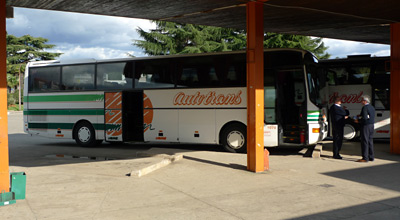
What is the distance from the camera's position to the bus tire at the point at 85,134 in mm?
15641

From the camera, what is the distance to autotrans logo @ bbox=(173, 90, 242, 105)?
13.1 m

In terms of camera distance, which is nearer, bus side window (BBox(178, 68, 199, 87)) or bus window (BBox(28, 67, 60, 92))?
bus side window (BBox(178, 68, 199, 87))

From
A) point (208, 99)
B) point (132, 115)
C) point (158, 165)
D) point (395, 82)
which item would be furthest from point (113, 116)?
point (395, 82)

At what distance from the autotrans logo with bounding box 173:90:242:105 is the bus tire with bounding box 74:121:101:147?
404 cm

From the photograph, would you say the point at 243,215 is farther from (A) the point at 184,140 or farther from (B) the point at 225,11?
(A) the point at 184,140

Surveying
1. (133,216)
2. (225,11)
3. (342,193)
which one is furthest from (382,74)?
(133,216)

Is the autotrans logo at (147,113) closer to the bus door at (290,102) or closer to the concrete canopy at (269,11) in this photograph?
the concrete canopy at (269,11)

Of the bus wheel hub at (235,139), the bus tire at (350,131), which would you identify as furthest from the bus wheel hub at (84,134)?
the bus tire at (350,131)

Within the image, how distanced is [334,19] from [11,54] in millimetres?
64815

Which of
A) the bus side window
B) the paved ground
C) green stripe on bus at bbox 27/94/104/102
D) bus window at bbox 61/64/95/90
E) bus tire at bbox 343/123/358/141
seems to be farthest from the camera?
bus tire at bbox 343/123/358/141

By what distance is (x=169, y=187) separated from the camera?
27.1 ft

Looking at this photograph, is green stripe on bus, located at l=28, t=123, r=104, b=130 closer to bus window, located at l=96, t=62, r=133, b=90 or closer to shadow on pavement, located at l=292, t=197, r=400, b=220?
bus window, located at l=96, t=62, r=133, b=90

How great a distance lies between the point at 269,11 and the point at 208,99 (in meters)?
3.96

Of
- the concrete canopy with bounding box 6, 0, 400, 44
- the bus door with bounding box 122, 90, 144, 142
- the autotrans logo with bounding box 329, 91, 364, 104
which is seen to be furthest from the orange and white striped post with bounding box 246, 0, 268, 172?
the autotrans logo with bounding box 329, 91, 364, 104
